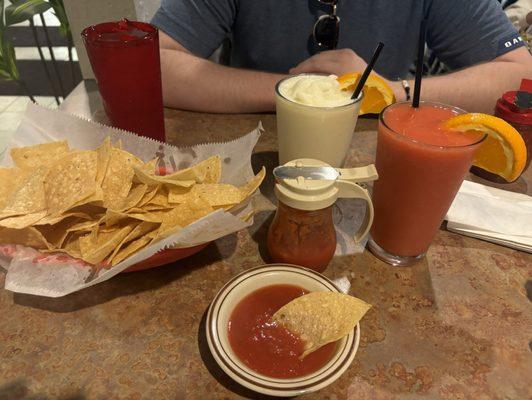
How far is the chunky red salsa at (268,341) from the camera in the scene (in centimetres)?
67

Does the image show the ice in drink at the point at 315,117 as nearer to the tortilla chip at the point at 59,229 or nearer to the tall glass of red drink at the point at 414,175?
the tall glass of red drink at the point at 414,175

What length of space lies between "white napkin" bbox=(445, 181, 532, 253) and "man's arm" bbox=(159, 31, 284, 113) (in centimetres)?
73

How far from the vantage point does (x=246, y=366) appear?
67cm

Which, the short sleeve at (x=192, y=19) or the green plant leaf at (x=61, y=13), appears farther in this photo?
the green plant leaf at (x=61, y=13)

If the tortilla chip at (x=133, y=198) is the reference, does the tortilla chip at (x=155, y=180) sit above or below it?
above

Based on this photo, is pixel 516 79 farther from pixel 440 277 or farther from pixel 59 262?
pixel 59 262

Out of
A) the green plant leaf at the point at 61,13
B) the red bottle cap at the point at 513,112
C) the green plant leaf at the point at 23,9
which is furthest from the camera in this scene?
the green plant leaf at the point at 23,9

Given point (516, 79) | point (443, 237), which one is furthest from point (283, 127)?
point (516, 79)

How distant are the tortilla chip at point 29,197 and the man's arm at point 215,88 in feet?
2.20

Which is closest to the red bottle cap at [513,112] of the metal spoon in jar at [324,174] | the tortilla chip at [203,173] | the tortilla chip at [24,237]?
the metal spoon in jar at [324,174]

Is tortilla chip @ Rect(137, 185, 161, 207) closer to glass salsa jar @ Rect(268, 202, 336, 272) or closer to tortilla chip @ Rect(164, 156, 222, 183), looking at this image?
tortilla chip @ Rect(164, 156, 222, 183)

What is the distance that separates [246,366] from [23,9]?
2.58 metres

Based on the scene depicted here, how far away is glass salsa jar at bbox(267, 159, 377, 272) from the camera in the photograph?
78cm

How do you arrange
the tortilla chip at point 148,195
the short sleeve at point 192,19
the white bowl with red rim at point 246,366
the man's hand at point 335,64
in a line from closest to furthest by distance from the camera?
the white bowl with red rim at point 246,366 < the tortilla chip at point 148,195 < the man's hand at point 335,64 < the short sleeve at point 192,19
